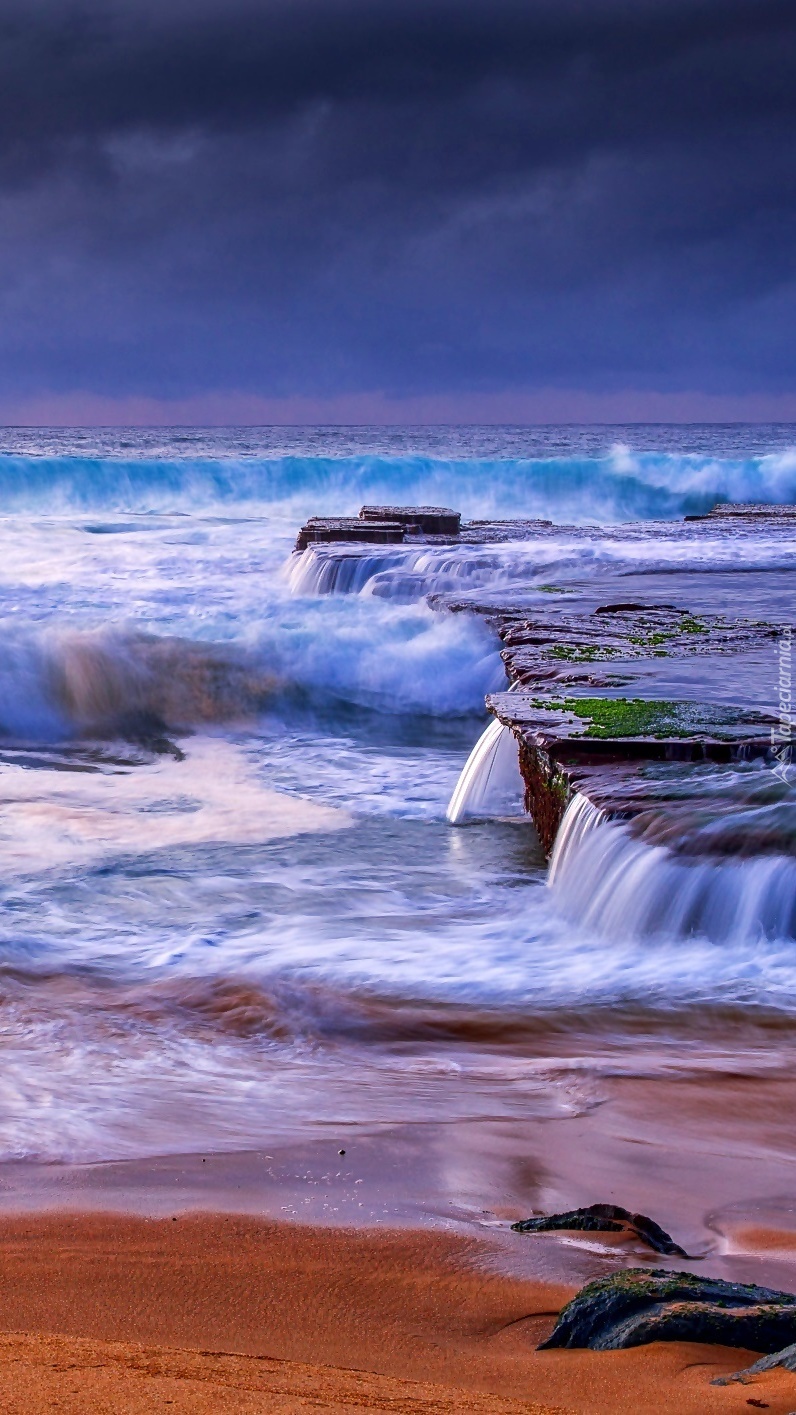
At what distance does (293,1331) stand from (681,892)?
293 centimetres

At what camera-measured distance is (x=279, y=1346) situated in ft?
8.08

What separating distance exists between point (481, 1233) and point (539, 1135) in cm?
72

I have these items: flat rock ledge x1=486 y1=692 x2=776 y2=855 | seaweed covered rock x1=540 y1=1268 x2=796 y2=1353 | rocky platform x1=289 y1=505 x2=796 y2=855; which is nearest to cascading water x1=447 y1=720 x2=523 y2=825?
rocky platform x1=289 y1=505 x2=796 y2=855

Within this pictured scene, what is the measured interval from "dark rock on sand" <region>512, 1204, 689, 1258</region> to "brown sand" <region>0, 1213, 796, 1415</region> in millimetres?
150

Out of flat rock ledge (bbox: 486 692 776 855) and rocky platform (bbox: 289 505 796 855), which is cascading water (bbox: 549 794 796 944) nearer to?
rocky platform (bbox: 289 505 796 855)

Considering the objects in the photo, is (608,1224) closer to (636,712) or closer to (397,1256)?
(397,1256)

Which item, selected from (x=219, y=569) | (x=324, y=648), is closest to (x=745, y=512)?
(x=219, y=569)

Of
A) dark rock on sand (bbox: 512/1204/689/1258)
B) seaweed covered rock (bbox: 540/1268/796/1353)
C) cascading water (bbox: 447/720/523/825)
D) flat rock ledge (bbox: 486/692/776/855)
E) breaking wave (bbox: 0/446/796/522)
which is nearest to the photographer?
seaweed covered rock (bbox: 540/1268/796/1353)

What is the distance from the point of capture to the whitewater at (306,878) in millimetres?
4223

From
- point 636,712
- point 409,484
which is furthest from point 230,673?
point 409,484

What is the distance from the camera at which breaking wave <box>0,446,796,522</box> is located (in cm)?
3472

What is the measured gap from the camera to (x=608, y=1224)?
299 centimetres

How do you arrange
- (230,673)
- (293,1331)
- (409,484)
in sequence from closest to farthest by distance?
1. (293,1331)
2. (230,673)
3. (409,484)

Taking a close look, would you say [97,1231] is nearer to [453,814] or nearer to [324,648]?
[453,814]
